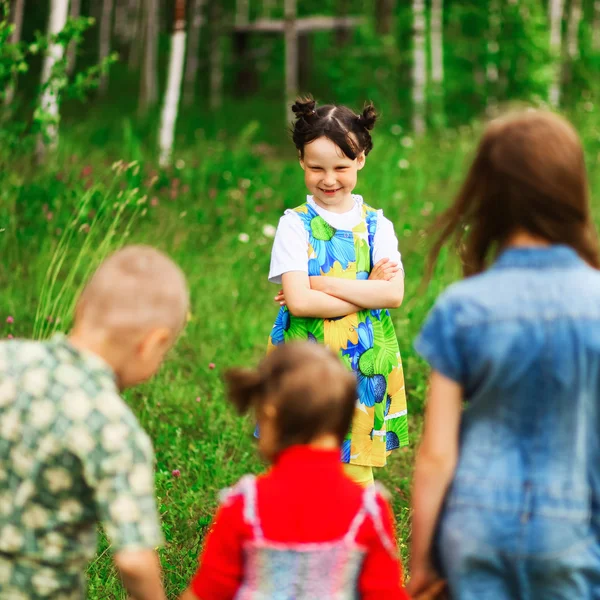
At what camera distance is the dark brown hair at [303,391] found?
6.48ft

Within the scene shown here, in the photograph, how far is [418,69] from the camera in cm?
1496

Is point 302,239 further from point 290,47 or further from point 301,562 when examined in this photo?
point 290,47

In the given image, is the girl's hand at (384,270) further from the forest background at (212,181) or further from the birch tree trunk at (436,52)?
the birch tree trunk at (436,52)

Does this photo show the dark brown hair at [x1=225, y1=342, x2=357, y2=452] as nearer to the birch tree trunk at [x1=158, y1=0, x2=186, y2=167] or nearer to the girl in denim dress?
the girl in denim dress

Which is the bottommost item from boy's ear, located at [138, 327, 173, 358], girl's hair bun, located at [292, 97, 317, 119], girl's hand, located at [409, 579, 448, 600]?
girl's hand, located at [409, 579, 448, 600]

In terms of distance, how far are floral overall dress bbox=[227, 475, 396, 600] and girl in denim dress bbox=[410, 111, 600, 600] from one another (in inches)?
7.3

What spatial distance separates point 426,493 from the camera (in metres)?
2.12

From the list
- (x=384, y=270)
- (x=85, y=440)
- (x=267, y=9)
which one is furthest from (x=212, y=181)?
(x=267, y=9)

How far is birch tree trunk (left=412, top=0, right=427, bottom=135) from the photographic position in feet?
48.2

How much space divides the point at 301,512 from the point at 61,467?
507 millimetres

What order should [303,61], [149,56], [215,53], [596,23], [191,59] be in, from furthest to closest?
[191,59], [596,23], [215,53], [303,61], [149,56]

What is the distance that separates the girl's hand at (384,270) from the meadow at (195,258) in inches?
21.5

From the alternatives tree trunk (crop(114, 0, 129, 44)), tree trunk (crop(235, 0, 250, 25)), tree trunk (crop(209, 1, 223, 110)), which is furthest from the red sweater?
tree trunk (crop(114, 0, 129, 44))

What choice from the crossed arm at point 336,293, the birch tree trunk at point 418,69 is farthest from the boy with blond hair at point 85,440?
the birch tree trunk at point 418,69
